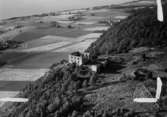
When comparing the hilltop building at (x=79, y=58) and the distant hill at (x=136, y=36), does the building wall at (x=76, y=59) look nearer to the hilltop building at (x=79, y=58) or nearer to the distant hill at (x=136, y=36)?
the hilltop building at (x=79, y=58)

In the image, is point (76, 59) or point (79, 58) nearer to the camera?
point (79, 58)

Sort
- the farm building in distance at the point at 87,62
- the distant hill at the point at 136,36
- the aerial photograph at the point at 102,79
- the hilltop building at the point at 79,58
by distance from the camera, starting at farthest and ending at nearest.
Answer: the distant hill at the point at 136,36
the hilltop building at the point at 79,58
the farm building in distance at the point at 87,62
the aerial photograph at the point at 102,79

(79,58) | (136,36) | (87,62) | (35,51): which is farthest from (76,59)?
(35,51)

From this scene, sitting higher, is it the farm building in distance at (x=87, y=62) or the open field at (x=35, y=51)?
the farm building in distance at (x=87, y=62)

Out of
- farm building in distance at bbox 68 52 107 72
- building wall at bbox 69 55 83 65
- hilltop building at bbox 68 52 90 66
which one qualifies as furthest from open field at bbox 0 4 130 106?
farm building in distance at bbox 68 52 107 72

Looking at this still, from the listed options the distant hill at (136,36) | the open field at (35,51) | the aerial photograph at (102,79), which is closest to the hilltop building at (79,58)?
the aerial photograph at (102,79)

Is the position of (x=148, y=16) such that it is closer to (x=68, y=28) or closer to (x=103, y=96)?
(x=103, y=96)

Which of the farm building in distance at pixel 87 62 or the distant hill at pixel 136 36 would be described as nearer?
the farm building in distance at pixel 87 62

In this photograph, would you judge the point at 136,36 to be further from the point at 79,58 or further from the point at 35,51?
the point at 35,51

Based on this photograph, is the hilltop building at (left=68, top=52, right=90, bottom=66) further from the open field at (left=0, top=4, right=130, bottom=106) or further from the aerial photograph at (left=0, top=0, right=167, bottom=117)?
the open field at (left=0, top=4, right=130, bottom=106)
